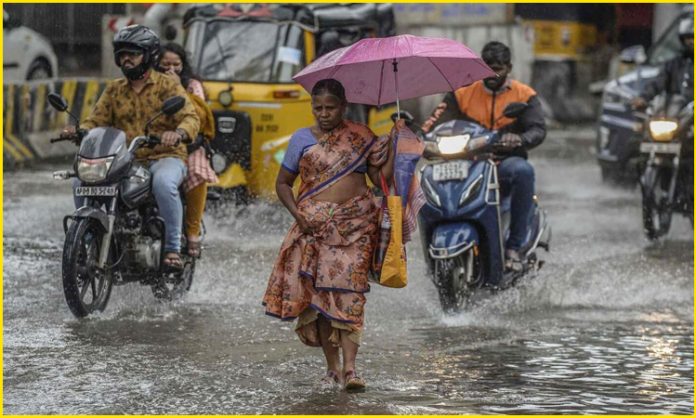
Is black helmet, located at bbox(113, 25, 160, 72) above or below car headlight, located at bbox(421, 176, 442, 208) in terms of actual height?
above

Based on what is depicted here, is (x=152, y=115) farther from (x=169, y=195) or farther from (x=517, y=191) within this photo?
(x=517, y=191)

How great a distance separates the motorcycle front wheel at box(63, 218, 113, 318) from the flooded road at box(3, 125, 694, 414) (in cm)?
12

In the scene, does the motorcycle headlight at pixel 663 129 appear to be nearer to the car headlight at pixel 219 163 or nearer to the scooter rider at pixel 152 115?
the car headlight at pixel 219 163

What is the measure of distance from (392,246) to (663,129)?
6.45 metres

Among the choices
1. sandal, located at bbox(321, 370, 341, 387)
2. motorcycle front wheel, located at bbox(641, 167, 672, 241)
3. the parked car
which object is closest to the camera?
sandal, located at bbox(321, 370, 341, 387)

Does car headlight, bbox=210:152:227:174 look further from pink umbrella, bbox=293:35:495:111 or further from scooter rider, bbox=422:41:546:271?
pink umbrella, bbox=293:35:495:111

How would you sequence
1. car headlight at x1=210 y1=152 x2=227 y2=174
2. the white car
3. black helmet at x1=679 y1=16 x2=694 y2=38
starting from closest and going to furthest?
1. black helmet at x1=679 y1=16 x2=694 y2=38
2. car headlight at x1=210 y1=152 x2=227 y2=174
3. the white car

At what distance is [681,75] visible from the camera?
1381 cm

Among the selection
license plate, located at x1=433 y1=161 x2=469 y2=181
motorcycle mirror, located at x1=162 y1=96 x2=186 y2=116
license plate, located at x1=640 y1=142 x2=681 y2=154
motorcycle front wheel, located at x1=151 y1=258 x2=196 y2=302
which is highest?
motorcycle mirror, located at x1=162 y1=96 x2=186 y2=116

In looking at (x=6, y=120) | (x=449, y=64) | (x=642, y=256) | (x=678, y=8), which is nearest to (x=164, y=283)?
(x=449, y=64)

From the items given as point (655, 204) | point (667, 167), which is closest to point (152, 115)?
point (655, 204)

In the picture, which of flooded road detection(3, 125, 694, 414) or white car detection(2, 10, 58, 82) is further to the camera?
white car detection(2, 10, 58, 82)

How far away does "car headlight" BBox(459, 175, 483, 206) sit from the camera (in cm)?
952

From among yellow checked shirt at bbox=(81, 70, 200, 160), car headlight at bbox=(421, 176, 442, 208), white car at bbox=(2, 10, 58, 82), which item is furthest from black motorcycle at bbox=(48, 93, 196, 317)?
white car at bbox=(2, 10, 58, 82)
